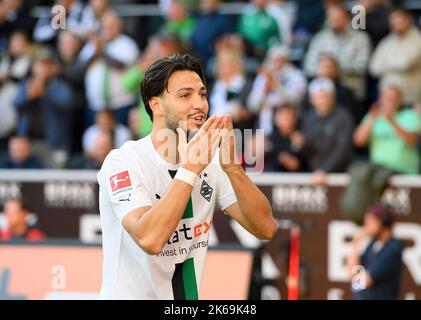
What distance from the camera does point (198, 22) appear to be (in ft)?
47.3

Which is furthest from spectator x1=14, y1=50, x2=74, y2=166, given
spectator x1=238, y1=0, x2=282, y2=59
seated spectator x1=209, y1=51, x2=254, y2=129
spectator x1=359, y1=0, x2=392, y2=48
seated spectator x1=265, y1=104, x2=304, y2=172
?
spectator x1=359, y1=0, x2=392, y2=48

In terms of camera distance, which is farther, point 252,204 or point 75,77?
point 75,77

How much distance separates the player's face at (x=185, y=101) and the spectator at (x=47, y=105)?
874 cm

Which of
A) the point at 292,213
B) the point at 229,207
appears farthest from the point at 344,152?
the point at 229,207

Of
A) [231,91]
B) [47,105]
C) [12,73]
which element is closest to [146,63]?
[231,91]

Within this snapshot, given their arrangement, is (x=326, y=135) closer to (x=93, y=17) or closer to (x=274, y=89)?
(x=274, y=89)

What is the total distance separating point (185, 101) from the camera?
5.40m

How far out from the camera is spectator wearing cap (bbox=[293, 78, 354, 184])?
12.1m

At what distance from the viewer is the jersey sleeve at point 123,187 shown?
5.24 meters

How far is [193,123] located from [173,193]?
474 millimetres

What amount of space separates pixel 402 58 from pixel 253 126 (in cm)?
197

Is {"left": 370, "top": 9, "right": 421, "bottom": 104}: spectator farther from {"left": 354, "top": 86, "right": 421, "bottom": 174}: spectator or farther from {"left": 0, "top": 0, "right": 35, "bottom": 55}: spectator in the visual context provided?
{"left": 0, "top": 0, "right": 35, "bottom": 55}: spectator

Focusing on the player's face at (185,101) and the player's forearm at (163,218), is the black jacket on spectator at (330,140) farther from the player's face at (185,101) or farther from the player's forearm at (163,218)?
the player's forearm at (163,218)

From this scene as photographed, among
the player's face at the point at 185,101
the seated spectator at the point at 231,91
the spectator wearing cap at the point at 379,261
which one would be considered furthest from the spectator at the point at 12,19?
the player's face at the point at 185,101
